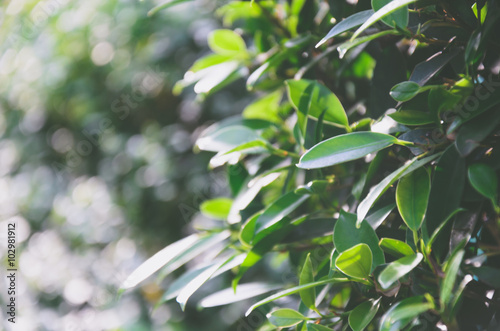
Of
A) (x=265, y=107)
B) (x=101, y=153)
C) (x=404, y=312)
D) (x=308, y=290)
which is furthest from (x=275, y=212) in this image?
A: (x=101, y=153)

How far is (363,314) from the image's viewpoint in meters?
0.41

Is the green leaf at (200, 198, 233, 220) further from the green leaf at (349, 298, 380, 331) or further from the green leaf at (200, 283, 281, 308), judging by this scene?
the green leaf at (349, 298, 380, 331)

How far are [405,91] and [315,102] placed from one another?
0.43 ft

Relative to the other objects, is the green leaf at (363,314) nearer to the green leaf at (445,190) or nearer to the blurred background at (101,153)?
the green leaf at (445,190)

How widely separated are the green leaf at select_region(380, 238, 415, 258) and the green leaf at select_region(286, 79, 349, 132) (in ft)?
0.50

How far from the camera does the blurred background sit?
53.6 inches

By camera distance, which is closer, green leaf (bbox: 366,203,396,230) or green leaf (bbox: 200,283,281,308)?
green leaf (bbox: 366,203,396,230)

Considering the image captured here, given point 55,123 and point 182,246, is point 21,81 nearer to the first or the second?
point 55,123

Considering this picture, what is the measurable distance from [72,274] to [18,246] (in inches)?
13.1

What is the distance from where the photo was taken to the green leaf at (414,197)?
15.7 inches

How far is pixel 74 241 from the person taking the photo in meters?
1.59

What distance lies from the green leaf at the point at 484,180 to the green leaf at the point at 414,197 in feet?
0.13

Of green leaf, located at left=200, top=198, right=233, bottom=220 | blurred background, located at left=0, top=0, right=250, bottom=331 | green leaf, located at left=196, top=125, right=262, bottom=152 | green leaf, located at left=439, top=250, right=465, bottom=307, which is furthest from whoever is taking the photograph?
blurred background, located at left=0, top=0, right=250, bottom=331

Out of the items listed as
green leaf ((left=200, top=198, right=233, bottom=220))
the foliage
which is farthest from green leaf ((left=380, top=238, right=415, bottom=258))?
green leaf ((left=200, top=198, right=233, bottom=220))
